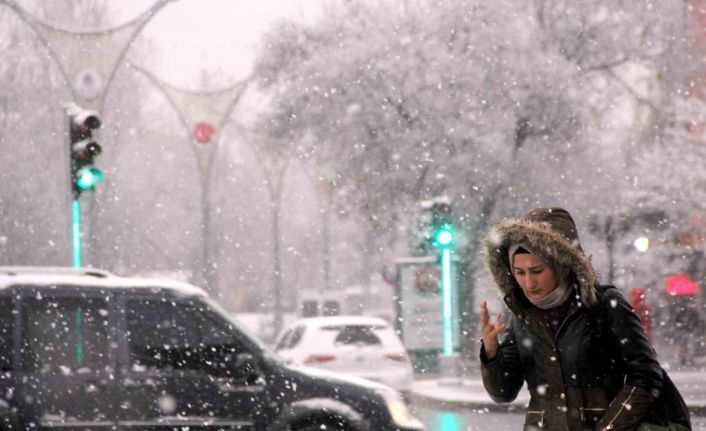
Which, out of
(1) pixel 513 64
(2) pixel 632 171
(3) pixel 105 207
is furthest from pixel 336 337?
(3) pixel 105 207

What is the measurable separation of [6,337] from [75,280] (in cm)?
59

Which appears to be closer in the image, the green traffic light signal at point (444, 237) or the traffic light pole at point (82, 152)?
the traffic light pole at point (82, 152)

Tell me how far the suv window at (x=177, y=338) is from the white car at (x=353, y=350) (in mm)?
9376

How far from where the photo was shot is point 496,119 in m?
31.9

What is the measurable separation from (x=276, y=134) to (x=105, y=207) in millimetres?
15993

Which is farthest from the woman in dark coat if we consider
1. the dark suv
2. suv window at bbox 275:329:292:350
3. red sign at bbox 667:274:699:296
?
red sign at bbox 667:274:699:296

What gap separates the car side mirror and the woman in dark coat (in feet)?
18.6

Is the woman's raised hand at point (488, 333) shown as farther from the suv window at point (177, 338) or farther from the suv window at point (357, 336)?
the suv window at point (357, 336)

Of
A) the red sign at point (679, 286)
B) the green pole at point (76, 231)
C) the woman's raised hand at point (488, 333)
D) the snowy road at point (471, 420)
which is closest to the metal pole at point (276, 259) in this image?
the red sign at point (679, 286)

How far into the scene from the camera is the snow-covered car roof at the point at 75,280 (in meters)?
9.98

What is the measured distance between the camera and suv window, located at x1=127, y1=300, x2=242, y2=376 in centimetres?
1002

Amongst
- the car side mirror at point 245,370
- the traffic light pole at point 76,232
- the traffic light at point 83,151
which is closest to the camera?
the car side mirror at point 245,370

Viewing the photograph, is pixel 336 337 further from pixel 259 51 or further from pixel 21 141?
pixel 21 141

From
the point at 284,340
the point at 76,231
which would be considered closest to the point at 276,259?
the point at 284,340
